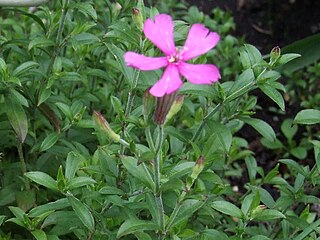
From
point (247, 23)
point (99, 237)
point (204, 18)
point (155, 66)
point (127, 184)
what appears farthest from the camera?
point (247, 23)

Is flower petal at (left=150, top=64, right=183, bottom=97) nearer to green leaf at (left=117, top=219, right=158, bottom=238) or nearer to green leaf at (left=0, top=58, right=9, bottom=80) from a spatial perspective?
green leaf at (left=117, top=219, right=158, bottom=238)

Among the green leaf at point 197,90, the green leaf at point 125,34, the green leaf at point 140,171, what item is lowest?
the green leaf at point 140,171

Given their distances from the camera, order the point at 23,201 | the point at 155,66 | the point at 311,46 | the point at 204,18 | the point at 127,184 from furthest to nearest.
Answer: the point at 204,18 → the point at 311,46 → the point at 23,201 → the point at 127,184 → the point at 155,66

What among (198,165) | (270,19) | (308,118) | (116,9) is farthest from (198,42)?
(270,19)

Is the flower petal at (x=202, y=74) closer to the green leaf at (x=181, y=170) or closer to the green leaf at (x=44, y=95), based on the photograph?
the green leaf at (x=181, y=170)

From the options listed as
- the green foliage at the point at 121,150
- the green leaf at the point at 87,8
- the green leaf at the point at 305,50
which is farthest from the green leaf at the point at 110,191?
the green leaf at the point at 305,50

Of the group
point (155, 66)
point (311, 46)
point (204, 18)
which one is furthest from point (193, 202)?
point (204, 18)

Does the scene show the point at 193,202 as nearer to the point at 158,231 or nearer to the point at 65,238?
the point at 158,231
